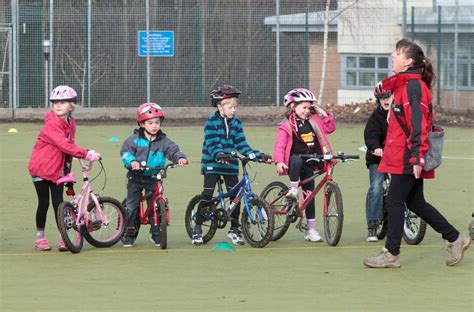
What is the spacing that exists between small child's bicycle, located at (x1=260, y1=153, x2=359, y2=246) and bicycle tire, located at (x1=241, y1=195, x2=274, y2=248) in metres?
0.12

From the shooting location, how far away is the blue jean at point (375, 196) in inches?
479


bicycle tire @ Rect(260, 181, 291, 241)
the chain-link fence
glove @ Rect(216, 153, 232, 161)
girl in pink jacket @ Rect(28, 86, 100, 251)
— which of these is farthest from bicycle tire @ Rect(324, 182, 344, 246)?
the chain-link fence

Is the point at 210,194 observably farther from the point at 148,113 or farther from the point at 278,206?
the point at 148,113

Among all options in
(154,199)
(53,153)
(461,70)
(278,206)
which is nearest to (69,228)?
(53,153)

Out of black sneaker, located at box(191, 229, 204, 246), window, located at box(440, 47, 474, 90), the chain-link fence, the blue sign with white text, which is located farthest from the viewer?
window, located at box(440, 47, 474, 90)

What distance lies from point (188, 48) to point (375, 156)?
66.0 feet

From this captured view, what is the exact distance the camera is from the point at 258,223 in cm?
1180

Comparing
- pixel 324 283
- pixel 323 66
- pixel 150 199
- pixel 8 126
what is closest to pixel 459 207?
pixel 150 199

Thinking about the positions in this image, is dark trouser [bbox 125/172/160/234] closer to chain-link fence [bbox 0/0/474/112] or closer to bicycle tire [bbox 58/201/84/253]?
bicycle tire [bbox 58/201/84/253]

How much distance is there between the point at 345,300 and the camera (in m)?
8.98

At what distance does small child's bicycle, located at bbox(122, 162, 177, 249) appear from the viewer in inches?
456

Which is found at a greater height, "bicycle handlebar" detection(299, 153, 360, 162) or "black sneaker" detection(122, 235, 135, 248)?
"bicycle handlebar" detection(299, 153, 360, 162)

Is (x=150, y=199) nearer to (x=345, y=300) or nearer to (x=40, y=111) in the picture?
(x=345, y=300)

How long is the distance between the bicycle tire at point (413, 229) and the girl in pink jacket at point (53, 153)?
9.72 ft
